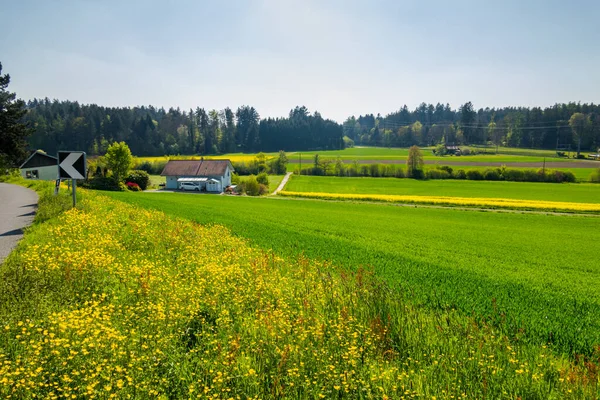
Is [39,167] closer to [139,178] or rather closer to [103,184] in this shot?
[103,184]

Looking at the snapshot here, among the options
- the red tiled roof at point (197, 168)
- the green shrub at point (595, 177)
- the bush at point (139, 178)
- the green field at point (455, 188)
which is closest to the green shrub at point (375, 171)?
the green field at point (455, 188)

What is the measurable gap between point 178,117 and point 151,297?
16286 cm

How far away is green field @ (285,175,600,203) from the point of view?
5401 centimetres

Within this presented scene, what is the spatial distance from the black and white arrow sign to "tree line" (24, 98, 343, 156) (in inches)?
4564

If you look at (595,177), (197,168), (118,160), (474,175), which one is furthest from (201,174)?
(595,177)

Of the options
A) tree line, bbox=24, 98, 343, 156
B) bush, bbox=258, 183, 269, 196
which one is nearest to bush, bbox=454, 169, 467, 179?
bush, bbox=258, 183, 269, 196

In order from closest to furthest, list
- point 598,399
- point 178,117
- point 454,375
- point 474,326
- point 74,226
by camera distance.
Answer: point 598,399, point 454,375, point 474,326, point 74,226, point 178,117

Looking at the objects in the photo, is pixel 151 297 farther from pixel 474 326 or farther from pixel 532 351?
pixel 532 351

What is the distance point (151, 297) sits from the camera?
706 cm

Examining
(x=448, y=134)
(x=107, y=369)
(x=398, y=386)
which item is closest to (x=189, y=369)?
(x=107, y=369)

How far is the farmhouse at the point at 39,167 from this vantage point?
63.3 m

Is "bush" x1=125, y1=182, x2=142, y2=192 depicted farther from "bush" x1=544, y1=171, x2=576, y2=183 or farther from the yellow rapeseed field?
"bush" x1=544, y1=171, x2=576, y2=183

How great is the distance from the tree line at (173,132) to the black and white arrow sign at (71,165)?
116m

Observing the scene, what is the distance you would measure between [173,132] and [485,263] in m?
147
